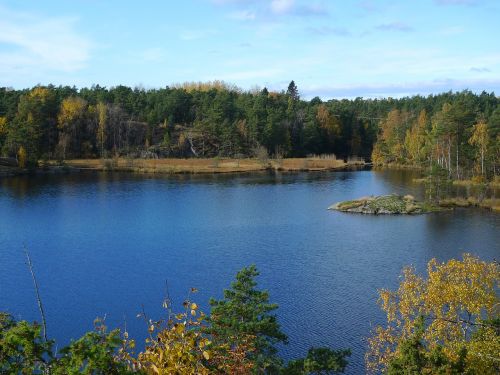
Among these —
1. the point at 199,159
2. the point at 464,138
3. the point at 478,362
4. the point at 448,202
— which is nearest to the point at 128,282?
the point at 478,362

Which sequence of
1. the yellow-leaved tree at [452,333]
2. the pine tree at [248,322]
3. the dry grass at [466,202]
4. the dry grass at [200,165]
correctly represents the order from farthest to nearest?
the dry grass at [200,165] → the dry grass at [466,202] → the pine tree at [248,322] → the yellow-leaved tree at [452,333]

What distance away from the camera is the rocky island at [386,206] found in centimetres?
6306

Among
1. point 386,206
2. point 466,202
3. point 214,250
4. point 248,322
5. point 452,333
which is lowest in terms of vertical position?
point 214,250

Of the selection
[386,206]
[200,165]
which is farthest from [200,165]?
[386,206]

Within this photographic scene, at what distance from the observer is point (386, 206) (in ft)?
209

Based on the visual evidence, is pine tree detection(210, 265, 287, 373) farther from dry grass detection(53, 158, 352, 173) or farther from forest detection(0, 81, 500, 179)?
dry grass detection(53, 158, 352, 173)

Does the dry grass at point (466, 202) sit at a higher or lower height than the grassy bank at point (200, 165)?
lower

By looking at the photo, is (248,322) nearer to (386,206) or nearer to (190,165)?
(386,206)

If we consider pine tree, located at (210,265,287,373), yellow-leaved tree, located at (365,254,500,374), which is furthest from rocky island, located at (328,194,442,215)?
pine tree, located at (210,265,287,373)

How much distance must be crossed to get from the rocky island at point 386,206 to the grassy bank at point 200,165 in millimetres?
47686

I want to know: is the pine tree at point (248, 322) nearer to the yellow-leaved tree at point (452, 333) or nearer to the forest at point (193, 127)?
the yellow-leaved tree at point (452, 333)

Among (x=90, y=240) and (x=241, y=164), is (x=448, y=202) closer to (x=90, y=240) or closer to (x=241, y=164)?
(x=90, y=240)

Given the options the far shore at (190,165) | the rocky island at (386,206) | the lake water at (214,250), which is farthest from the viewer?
the far shore at (190,165)

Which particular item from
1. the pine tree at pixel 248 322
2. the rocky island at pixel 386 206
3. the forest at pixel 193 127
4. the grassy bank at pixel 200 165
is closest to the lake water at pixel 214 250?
the rocky island at pixel 386 206
